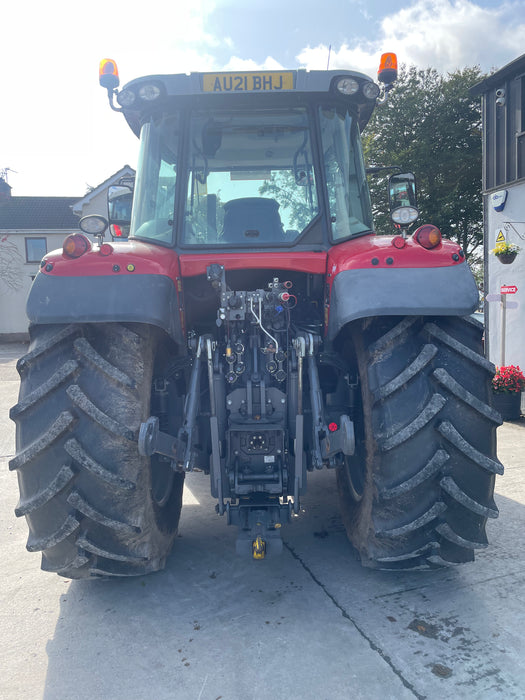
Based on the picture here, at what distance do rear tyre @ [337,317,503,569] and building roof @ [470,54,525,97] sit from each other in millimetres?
8980

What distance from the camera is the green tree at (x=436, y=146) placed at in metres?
21.4

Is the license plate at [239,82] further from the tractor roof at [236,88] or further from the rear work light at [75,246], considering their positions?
the rear work light at [75,246]

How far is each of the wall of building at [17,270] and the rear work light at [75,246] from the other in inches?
956

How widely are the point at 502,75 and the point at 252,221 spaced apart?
30.0 feet

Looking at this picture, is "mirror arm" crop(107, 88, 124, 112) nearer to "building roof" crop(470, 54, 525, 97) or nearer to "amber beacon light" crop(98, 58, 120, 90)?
"amber beacon light" crop(98, 58, 120, 90)

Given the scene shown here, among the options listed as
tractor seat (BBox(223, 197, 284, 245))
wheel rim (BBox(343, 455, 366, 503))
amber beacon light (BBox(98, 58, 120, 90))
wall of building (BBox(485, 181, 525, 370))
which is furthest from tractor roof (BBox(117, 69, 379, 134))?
wall of building (BBox(485, 181, 525, 370))

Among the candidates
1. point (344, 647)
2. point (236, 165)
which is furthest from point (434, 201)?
point (344, 647)

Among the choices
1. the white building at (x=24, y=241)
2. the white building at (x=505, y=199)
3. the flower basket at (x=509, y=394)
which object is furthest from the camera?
the white building at (x=24, y=241)

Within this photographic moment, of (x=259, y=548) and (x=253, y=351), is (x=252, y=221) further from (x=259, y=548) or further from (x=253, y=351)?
(x=259, y=548)

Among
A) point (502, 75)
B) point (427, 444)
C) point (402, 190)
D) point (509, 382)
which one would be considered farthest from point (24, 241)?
point (427, 444)

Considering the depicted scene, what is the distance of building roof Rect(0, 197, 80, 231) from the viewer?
86.3 ft

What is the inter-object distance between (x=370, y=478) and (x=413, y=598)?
72 cm

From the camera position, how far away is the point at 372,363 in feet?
8.79

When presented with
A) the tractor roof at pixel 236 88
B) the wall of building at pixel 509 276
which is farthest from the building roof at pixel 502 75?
the tractor roof at pixel 236 88
